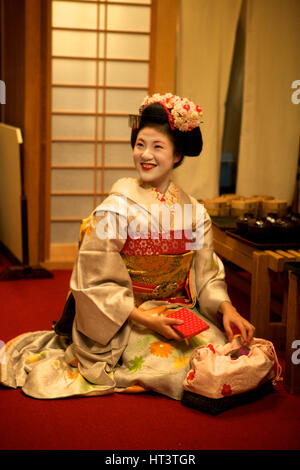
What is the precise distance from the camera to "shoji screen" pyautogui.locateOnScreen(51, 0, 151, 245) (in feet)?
15.9

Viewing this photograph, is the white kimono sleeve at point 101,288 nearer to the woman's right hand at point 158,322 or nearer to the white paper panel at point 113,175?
the woman's right hand at point 158,322

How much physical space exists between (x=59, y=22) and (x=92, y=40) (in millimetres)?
292

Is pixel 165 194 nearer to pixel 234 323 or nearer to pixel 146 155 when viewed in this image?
pixel 146 155

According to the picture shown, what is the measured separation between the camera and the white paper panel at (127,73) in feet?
16.4

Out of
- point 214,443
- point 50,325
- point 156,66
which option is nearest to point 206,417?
point 214,443

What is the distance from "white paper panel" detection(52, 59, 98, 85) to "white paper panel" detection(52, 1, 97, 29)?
0.91ft

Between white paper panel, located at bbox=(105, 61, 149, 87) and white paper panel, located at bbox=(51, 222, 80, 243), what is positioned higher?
white paper panel, located at bbox=(105, 61, 149, 87)

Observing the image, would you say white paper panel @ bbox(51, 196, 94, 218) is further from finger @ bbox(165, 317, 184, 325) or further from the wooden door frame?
finger @ bbox(165, 317, 184, 325)

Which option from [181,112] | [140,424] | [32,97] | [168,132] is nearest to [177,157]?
[168,132]

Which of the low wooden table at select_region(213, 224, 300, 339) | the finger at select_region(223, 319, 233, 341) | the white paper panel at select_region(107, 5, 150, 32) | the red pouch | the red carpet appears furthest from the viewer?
the white paper panel at select_region(107, 5, 150, 32)

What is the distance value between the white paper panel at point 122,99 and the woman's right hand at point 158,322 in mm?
2813

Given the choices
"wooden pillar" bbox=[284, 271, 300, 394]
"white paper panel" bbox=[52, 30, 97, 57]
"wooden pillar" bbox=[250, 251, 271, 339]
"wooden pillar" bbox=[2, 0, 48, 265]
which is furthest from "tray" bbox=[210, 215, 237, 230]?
"white paper panel" bbox=[52, 30, 97, 57]

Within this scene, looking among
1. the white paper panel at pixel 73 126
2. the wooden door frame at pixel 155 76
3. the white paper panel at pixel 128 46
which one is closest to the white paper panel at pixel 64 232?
the wooden door frame at pixel 155 76

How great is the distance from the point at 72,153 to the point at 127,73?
31.6 inches
